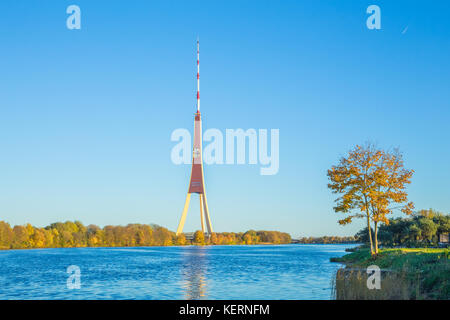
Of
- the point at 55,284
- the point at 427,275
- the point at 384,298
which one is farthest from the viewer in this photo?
the point at 55,284

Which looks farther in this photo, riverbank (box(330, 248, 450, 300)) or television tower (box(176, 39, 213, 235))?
television tower (box(176, 39, 213, 235))

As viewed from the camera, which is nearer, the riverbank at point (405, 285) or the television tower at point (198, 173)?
the riverbank at point (405, 285)

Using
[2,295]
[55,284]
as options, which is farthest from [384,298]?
[55,284]

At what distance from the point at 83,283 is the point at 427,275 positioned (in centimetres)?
2672

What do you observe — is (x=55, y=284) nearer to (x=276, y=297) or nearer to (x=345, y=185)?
(x=276, y=297)

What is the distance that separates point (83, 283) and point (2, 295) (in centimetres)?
809

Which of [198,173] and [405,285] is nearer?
[405,285]
